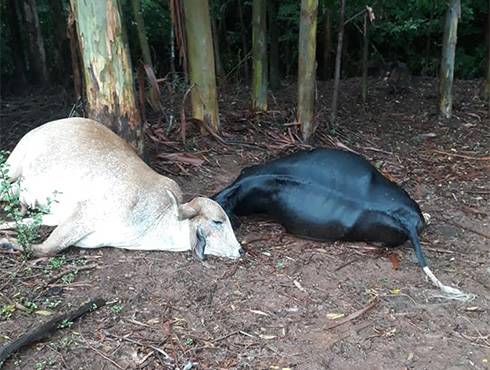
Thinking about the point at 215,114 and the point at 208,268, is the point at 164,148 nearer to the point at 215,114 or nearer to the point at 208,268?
the point at 215,114

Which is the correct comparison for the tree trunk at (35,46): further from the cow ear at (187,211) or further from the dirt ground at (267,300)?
the cow ear at (187,211)

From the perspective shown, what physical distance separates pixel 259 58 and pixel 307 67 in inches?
38.8

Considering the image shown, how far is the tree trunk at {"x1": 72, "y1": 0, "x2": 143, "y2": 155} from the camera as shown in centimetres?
464

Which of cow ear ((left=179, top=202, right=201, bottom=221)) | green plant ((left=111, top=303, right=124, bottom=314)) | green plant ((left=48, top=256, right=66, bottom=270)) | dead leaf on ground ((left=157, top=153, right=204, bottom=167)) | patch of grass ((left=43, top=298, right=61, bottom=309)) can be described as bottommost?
green plant ((left=111, top=303, right=124, bottom=314))

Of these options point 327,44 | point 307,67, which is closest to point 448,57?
point 307,67

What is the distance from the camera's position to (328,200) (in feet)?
14.8

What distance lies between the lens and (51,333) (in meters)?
3.12

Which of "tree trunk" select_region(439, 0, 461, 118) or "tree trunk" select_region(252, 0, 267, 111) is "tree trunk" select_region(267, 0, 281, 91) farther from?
"tree trunk" select_region(439, 0, 461, 118)

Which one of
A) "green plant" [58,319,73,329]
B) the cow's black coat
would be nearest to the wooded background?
the cow's black coat

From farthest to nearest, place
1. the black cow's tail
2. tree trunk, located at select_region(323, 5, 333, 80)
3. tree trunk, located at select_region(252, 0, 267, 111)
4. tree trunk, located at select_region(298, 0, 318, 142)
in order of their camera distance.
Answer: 1. tree trunk, located at select_region(323, 5, 333, 80)
2. tree trunk, located at select_region(252, 0, 267, 111)
3. tree trunk, located at select_region(298, 0, 318, 142)
4. the black cow's tail

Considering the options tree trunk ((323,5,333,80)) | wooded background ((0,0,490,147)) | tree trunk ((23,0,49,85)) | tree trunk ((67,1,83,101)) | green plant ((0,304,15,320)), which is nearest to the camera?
green plant ((0,304,15,320))

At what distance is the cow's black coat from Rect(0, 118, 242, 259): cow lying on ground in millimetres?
564

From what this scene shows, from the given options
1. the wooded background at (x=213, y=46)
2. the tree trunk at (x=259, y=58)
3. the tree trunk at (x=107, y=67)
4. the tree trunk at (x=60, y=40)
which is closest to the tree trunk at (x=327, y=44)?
the wooded background at (x=213, y=46)

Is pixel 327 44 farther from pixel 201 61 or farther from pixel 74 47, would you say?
pixel 74 47
